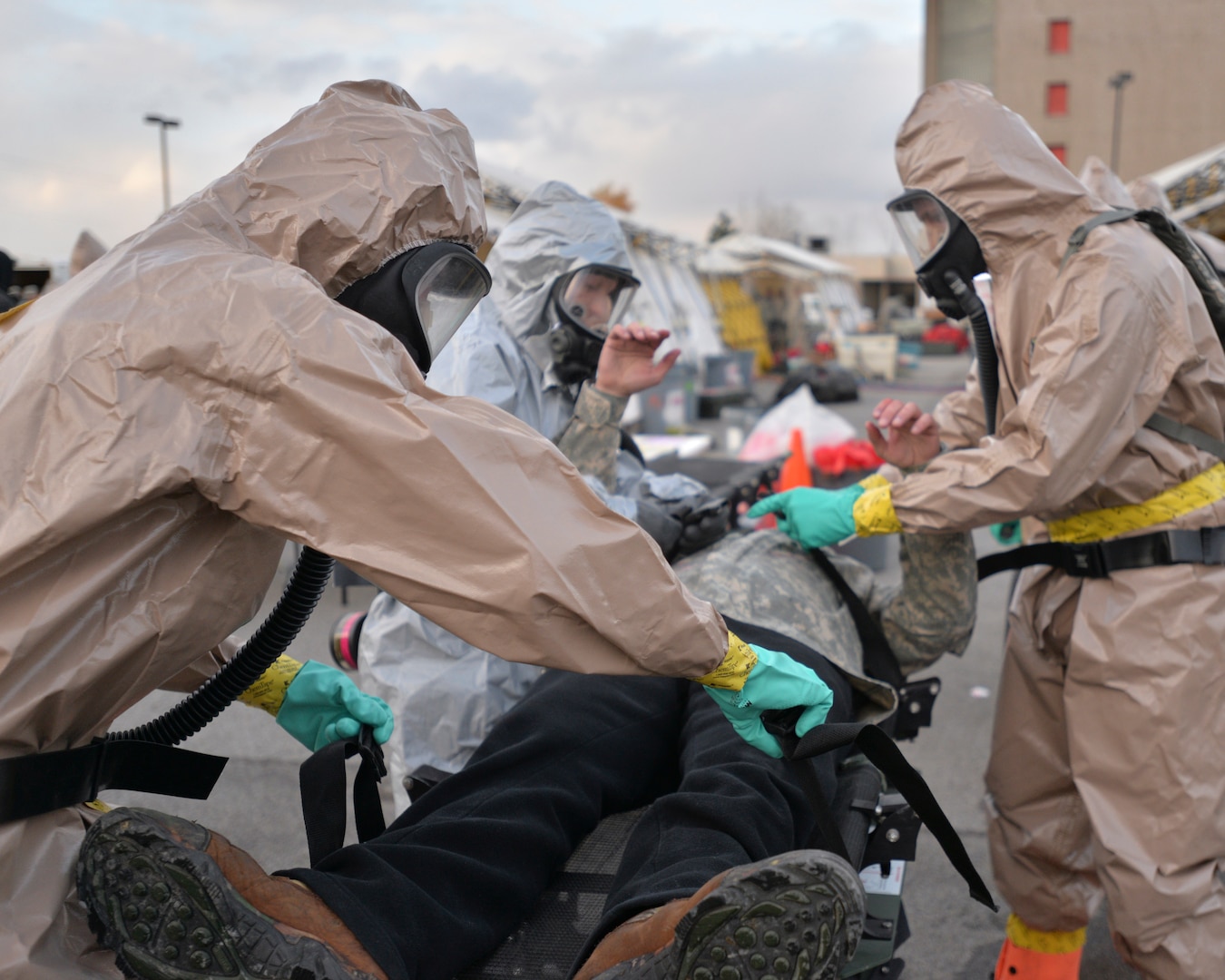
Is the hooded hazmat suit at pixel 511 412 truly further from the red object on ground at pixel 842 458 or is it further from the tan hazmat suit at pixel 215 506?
the red object on ground at pixel 842 458

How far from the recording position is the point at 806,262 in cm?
2588

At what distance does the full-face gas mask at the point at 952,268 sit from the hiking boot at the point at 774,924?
176 cm

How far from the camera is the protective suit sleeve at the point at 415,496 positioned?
3.77 ft

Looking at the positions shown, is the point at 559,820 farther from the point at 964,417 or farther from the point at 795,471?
the point at 795,471

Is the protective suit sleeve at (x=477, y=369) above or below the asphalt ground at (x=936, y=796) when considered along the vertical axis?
above

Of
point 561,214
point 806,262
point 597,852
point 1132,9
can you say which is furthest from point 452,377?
point 1132,9

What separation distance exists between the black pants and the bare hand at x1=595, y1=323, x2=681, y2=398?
2.78 ft

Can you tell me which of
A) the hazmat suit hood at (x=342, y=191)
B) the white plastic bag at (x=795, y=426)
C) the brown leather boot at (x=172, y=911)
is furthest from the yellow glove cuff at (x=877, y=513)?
the white plastic bag at (x=795, y=426)

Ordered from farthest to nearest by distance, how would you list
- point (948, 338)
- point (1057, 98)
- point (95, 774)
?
point (1057, 98)
point (948, 338)
point (95, 774)

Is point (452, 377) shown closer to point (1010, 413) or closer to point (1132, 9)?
point (1010, 413)

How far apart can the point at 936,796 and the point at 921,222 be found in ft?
6.87

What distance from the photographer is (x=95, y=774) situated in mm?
1340

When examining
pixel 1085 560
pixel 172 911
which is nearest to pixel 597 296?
pixel 1085 560

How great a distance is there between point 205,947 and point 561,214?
2.38 m
